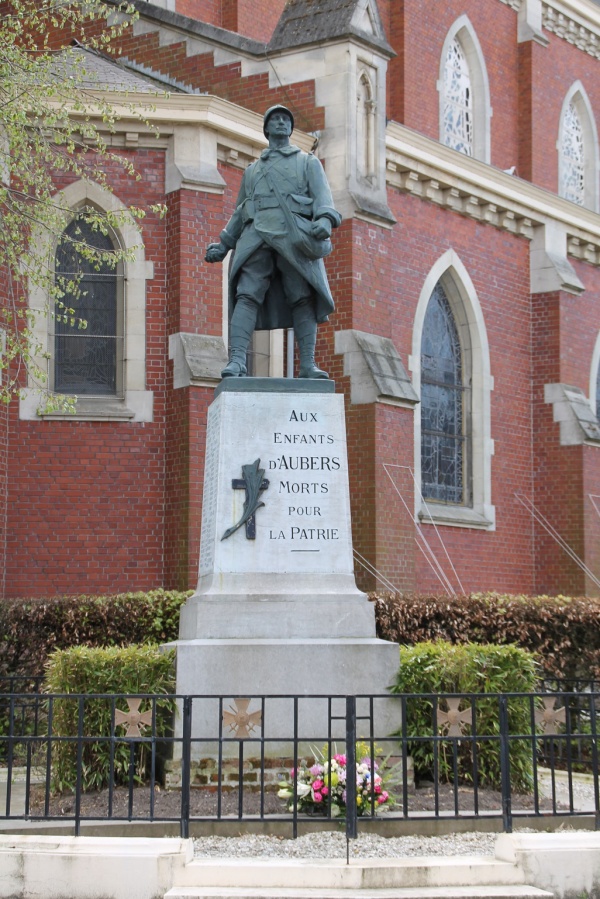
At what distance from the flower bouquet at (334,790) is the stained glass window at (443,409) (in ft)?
42.6

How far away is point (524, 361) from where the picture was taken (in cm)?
2352

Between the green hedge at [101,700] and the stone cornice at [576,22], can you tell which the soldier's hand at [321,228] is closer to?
the green hedge at [101,700]

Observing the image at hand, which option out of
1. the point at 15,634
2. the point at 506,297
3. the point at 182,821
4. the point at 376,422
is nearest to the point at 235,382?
the point at 182,821

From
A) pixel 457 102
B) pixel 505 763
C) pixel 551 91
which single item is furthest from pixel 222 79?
pixel 505 763

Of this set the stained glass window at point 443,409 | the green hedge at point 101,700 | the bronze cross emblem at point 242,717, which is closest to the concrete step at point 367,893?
the bronze cross emblem at point 242,717

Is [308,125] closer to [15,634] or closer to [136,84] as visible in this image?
[136,84]

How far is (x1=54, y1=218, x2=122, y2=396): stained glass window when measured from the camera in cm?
1727

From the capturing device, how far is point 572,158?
2762cm

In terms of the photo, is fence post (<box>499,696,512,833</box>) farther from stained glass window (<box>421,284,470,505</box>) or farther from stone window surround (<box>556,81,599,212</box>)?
stone window surround (<box>556,81,599,212</box>)

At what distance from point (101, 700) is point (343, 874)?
3140 mm

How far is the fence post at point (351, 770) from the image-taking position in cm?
749

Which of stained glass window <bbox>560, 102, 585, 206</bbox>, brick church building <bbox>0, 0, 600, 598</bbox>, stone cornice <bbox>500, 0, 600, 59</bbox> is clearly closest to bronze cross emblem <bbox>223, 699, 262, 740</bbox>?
brick church building <bbox>0, 0, 600, 598</bbox>

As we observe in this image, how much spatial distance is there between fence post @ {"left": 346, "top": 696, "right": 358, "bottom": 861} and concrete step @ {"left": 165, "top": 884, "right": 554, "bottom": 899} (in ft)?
1.93

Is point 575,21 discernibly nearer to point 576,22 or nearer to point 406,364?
point 576,22
